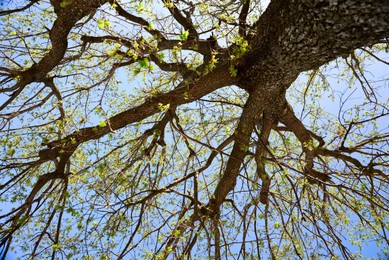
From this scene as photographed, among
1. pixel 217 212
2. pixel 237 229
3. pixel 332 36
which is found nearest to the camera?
pixel 332 36

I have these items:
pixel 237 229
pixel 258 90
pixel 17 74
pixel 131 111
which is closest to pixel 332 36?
pixel 258 90

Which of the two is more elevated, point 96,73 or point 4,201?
point 96,73

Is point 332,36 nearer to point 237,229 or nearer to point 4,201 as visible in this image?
point 237,229

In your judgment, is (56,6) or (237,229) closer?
(56,6)

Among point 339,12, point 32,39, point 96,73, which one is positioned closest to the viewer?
point 339,12

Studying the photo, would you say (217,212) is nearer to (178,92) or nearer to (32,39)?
(178,92)

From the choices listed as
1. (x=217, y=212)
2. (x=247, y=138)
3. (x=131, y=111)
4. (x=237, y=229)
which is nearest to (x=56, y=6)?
(x=131, y=111)

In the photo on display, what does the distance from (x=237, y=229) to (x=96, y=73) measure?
12.0ft

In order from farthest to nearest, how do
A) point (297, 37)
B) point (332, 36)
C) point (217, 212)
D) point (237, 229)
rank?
point (237, 229) < point (217, 212) < point (297, 37) < point (332, 36)

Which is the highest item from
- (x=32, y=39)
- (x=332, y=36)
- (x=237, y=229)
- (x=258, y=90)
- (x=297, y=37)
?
(x=32, y=39)

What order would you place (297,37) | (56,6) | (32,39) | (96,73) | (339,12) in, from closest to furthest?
(339,12) → (297,37) → (56,6) → (32,39) → (96,73)

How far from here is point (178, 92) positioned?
12.2ft

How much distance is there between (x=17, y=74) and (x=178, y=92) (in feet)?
8.06

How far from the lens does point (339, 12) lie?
2.20 meters
